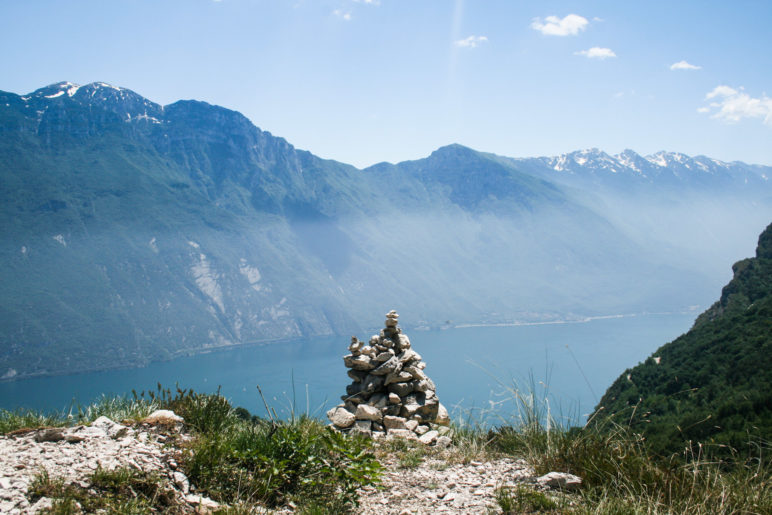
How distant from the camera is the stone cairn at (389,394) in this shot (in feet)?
28.9

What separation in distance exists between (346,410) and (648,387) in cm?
3877

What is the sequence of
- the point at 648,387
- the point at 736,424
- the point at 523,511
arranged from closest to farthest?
the point at 523,511
the point at 736,424
the point at 648,387

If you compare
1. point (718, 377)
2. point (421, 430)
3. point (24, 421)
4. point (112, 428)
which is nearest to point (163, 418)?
point (112, 428)

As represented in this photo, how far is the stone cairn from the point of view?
28.9 ft

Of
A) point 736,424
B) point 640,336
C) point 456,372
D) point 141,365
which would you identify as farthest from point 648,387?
point 640,336

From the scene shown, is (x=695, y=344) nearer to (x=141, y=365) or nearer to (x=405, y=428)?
(x=405, y=428)

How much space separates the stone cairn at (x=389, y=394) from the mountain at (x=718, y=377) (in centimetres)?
712

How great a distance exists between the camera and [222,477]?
479cm

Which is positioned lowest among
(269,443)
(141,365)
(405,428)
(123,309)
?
(141,365)

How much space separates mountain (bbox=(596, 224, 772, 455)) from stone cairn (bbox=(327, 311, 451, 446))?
7.12 metres

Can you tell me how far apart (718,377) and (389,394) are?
29.3 meters

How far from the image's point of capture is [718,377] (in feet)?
99.1

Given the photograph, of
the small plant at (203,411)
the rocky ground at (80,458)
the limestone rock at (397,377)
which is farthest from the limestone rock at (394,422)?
the rocky ground at (80,458)

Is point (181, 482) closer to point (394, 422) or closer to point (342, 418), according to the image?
point (342, 418)
